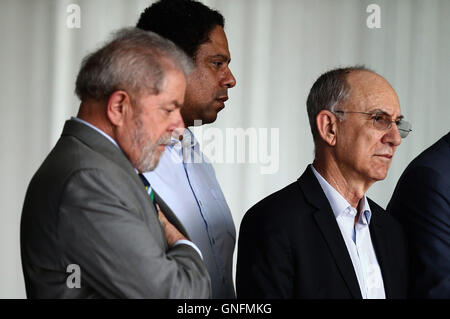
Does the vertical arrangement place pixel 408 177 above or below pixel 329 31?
below

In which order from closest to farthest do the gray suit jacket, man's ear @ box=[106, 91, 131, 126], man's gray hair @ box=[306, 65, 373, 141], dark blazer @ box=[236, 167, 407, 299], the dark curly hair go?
the gray suit jacket → man's ear @ box=[106, 91, 131, 126] → dark blazer @ box=[236, 167, 407, 299] → man's gray hair @ box=[306, 65, 373, 141] → the dark curly hair

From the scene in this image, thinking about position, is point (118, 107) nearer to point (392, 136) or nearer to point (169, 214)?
point (169, 214)

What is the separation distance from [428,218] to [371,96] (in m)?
0.36

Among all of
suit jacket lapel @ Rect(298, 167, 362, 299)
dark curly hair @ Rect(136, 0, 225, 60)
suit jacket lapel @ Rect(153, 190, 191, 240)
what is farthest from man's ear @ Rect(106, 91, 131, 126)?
dark curly hair @ Rect(136, 0, 225, 60)

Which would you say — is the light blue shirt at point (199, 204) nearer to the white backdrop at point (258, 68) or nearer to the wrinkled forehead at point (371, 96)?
the wrinkled forehead at point (371, 96)

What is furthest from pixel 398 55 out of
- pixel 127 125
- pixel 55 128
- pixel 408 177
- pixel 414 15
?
pixel 127 125

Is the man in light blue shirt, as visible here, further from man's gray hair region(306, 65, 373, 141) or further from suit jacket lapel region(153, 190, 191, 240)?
man's gray hair region(306, 65, 373, 141)

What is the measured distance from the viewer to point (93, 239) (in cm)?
131

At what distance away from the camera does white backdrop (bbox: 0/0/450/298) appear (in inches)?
146

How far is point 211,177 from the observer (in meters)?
2.16

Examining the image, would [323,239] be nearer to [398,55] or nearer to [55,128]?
[55,128]

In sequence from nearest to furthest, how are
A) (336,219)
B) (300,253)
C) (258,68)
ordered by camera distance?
1. (300,253)
2. (336,219)
3. (258,68)

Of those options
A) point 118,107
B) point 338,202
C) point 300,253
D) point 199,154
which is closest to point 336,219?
point 338,202
